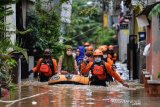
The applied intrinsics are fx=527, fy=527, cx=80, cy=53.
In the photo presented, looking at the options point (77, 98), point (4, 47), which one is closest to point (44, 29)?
point (77, 98)

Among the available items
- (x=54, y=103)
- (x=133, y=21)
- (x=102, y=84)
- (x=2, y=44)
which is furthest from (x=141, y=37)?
(x=2, y=44)

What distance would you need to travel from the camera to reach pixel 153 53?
1695cm

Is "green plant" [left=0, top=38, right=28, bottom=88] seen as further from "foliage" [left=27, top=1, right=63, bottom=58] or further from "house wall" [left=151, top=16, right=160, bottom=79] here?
"foliage" [left=27, top=1, right=63, bottom=58]

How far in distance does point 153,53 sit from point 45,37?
10.7 metres

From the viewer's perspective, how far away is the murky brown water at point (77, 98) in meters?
13.2

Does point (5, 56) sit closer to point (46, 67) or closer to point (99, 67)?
point (99, 67)

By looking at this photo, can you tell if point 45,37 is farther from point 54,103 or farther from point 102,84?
point 54,103

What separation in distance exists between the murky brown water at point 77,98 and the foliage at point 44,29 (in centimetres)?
763

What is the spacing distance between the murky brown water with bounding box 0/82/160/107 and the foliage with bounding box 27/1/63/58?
763 centimetres

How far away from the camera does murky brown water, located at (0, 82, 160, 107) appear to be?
43.5 ft

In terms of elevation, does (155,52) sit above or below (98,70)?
above

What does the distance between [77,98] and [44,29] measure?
12.2m

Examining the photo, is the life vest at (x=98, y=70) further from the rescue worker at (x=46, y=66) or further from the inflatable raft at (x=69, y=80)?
the rescue worker at (x=46, y=66)

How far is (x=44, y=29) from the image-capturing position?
26.6 metres
